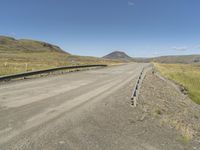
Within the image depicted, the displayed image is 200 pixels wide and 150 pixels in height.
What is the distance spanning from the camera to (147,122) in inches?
316

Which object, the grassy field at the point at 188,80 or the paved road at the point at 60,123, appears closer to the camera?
the paved road at the point at 60,123

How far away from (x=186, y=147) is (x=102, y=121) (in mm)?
2612

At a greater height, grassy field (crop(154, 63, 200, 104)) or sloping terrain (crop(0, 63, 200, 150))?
sloping terrain (crop(0, 63, 200, 150))

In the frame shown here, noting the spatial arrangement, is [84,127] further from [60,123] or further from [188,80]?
[188,80]

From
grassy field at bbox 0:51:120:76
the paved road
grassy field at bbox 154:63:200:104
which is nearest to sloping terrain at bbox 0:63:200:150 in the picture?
the paved road

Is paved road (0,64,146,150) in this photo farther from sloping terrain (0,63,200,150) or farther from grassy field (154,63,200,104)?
grassy field (154,63,200,104)

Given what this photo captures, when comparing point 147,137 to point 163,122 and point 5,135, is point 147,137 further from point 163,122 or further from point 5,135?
point 5,135

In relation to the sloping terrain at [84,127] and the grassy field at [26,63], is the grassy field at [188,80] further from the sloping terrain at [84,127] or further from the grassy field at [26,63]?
the grassy field at [26,63]

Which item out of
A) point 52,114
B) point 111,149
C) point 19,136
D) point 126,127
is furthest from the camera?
point 52,114

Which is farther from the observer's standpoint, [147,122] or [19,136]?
[147,122]

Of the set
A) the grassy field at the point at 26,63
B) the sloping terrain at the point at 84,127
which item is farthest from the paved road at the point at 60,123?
the grassy field at the point at 26,63

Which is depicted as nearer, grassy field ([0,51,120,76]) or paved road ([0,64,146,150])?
paved road ([0,64,146,150])

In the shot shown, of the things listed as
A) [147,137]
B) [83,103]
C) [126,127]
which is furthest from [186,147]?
[83,103]

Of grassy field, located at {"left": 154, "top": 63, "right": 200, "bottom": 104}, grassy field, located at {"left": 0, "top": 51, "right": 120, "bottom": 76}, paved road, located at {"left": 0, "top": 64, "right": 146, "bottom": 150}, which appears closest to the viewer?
paved road, located at {"left": 0, "top": 64, "right": 146, "bottom": 150}
